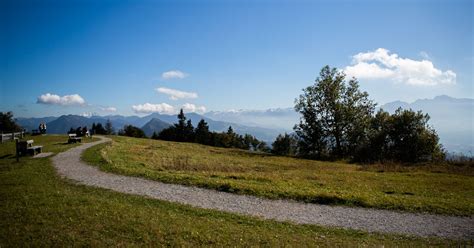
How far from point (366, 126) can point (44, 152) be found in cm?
5486

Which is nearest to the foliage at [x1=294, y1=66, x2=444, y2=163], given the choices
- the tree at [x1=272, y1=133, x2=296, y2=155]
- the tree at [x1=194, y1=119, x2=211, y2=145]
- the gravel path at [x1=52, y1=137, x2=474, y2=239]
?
the gravel path at [x1=52, y1=137, x2=474, y2=239]

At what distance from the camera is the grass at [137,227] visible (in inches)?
365

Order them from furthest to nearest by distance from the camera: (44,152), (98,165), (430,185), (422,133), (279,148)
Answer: (279,148), (422,133), (44,152), (98,165), (430,185)

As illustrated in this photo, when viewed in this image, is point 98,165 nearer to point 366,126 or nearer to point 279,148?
point 366,126

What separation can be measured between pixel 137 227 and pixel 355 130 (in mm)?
52452

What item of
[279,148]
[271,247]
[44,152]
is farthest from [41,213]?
[279,148]

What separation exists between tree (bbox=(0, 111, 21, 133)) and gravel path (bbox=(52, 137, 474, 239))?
260 feet

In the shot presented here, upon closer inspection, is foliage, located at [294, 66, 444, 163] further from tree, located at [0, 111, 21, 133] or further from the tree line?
tree, located at [0, 111, 21, 133]

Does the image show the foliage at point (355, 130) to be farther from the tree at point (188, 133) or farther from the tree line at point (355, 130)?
the tree at point (188, 133)

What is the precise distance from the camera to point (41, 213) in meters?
11.4

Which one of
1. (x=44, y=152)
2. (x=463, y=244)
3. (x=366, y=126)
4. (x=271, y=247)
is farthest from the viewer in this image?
(x=366, y=126)

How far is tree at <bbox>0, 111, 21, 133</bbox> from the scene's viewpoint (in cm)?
7662

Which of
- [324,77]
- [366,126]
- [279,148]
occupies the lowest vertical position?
[279,148]

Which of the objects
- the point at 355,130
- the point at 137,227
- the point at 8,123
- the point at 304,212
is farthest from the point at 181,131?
the point at 137,227
